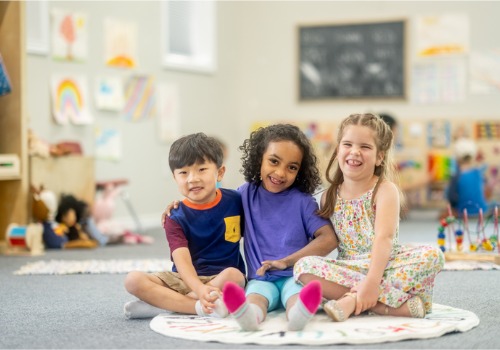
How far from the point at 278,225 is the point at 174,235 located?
27 cm

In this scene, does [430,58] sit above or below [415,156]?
above

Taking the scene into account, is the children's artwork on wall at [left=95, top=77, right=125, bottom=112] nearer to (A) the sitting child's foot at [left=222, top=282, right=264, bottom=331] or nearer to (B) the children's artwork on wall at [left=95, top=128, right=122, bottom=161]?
(B) the children's artwork on wall at [left=95, top=128, right=122, bottom=161]

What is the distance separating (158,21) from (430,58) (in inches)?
82.6

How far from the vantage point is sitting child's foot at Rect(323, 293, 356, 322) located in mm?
1786

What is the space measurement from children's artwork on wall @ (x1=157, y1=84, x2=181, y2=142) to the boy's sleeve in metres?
3.19

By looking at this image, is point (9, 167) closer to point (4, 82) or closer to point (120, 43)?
point (4, 82)

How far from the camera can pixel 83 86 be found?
14.7 feet

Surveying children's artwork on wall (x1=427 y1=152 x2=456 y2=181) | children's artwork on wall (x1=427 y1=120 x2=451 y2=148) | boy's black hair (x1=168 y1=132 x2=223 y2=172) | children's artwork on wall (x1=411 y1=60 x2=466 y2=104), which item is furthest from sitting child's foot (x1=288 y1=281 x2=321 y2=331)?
children's artwork on wall (x1=411 y1=60 x2=466 y2=104)

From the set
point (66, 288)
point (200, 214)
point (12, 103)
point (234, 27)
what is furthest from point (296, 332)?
point (234, 27)

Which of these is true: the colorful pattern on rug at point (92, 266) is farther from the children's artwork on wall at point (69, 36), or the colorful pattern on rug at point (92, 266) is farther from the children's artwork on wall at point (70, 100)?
the children's artwork on wall at point (69, 36)

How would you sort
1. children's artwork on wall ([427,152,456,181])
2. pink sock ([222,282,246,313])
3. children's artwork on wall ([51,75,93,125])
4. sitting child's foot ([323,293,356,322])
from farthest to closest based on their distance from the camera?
children's artwork on wall ([427,152,456,181]) < children's artwork on wall ([51,75,93,125]) < sitting child's foot ([323,293,356,322]) < pink sock ([222,282,246,313])

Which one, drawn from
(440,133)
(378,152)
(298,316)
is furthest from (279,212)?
(440,133)

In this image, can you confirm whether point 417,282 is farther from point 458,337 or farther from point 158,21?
point 158,21

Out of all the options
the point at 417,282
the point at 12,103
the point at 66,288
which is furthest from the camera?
the point at 12,103
